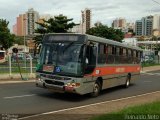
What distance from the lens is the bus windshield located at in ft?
50.9

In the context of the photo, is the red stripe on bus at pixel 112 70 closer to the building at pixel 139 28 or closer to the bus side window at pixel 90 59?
the bus side window at pixel 90 59

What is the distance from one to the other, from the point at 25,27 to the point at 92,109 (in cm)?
13479

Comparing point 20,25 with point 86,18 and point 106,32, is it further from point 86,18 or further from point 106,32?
point 106,32

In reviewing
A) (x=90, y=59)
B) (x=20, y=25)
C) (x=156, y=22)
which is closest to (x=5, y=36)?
(x=90, y=59)

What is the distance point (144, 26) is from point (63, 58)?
161 m

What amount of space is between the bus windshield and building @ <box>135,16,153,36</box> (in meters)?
150

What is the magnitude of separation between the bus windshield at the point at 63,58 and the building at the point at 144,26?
493ft

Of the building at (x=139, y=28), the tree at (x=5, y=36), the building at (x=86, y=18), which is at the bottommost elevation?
the tree at (x=5, y=36)

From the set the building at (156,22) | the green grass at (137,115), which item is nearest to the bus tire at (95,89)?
the green grass at (137,115)

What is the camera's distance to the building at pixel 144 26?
16804 centimetres

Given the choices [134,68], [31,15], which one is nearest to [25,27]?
[31,15]

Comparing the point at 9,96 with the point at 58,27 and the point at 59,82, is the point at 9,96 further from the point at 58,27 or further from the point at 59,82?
the point at 58,27

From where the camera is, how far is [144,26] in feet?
569

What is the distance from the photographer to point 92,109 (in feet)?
42.4
